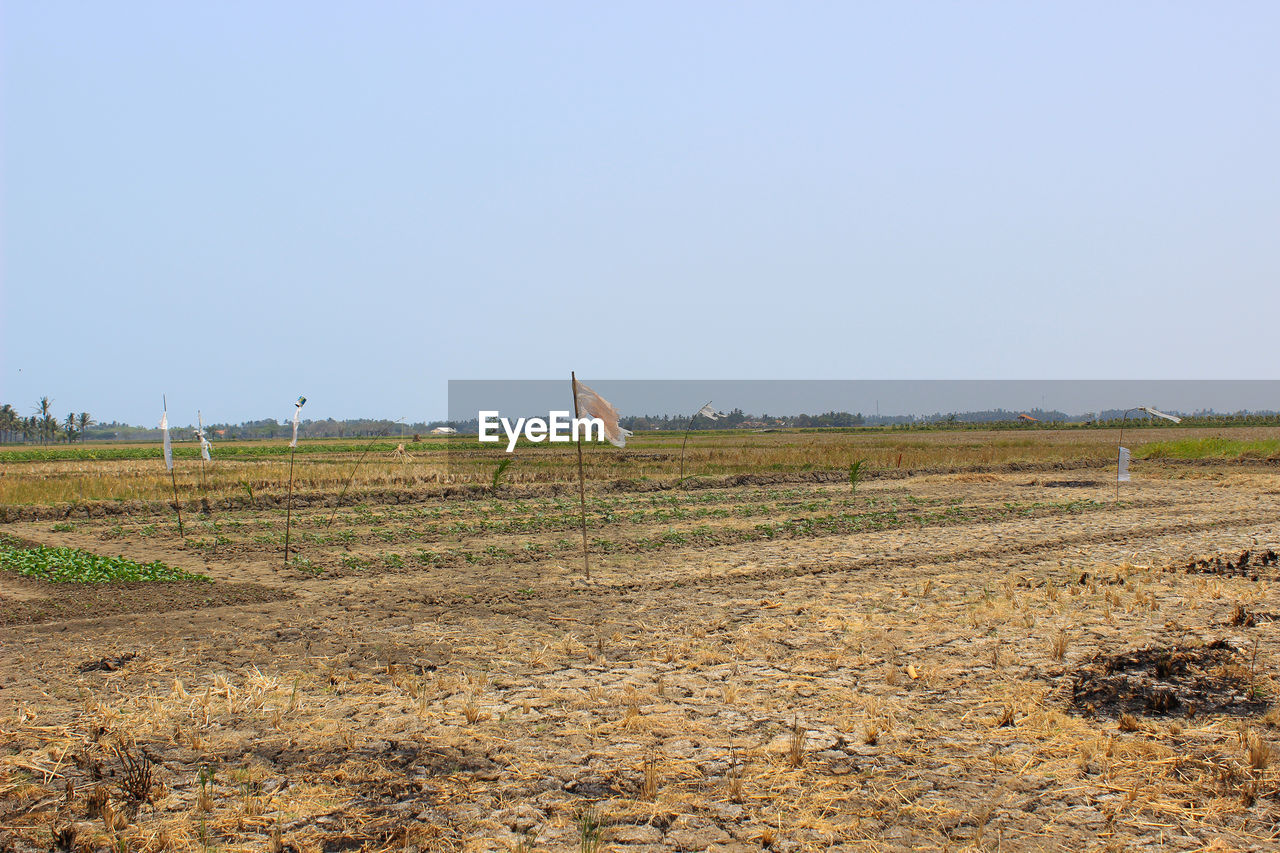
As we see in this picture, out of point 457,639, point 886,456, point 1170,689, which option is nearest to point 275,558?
point 457,639

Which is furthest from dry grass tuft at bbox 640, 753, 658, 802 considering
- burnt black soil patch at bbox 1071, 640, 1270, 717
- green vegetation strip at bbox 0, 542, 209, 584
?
green vegetation strip at bbox 0, 542, 209, 584

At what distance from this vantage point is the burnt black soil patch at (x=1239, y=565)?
10.6 m

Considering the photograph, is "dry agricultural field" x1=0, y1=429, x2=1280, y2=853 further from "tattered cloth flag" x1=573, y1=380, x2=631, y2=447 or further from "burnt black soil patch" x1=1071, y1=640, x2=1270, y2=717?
"tattered cloth flag" x1=573, y1=380, x2=631, y2=447

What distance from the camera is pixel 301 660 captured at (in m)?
7.38

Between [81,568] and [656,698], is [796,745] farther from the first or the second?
[81,568]

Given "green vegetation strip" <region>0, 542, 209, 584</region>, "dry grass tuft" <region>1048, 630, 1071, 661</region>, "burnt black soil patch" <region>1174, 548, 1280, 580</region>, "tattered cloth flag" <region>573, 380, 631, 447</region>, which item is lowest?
"burnt black soil patch" <region>1174, 548, 1280, 580</region>

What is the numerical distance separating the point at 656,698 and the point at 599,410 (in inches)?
207

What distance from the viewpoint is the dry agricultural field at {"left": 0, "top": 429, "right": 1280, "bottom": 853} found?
4.37 meters

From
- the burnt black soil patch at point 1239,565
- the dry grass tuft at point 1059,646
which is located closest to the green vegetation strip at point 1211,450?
the burnt black soil patch at point 1239,565

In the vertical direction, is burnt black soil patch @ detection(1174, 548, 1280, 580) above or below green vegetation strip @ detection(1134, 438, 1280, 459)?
below

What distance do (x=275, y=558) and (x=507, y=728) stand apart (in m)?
9.07

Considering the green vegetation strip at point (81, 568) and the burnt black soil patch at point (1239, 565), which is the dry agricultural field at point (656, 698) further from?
the green vegetation strip at point (81, 568)

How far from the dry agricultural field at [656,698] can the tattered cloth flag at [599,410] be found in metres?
1.97

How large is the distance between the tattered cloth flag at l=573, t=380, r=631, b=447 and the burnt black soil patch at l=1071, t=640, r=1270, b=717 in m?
6.07
